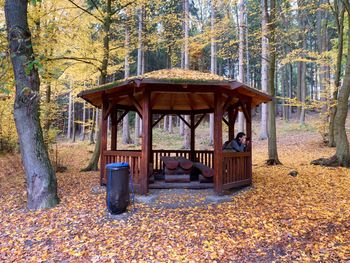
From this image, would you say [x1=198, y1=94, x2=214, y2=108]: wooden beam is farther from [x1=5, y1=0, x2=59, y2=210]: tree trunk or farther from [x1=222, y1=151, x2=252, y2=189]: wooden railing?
[x1=5, y1=0, x2=59, y2=210]: tree trunk

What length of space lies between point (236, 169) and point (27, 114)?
17.6 ft

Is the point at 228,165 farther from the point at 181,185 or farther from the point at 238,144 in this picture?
the point at 181,185

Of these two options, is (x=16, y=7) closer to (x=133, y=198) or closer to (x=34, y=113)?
(x=34, y=113)

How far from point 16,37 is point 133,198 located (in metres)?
4.47

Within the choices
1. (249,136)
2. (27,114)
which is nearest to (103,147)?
(27,114)

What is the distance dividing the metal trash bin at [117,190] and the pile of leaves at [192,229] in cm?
28

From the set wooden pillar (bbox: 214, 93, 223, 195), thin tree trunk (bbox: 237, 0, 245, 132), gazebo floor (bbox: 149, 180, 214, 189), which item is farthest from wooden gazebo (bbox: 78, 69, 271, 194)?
thin tree trunk (bbox: 237, 0, 245, 132)

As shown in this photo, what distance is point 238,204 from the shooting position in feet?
19.3

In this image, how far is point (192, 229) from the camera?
458 cm

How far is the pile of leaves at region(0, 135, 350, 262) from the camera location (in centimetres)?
381

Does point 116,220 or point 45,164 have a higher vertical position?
point 45,164

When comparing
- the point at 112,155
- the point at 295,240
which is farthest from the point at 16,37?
the point at 295,240

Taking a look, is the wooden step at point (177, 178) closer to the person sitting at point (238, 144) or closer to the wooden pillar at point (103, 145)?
the person sitting at point (238, 144)

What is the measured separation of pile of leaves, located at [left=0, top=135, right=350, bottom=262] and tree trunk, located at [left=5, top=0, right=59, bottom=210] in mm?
405
